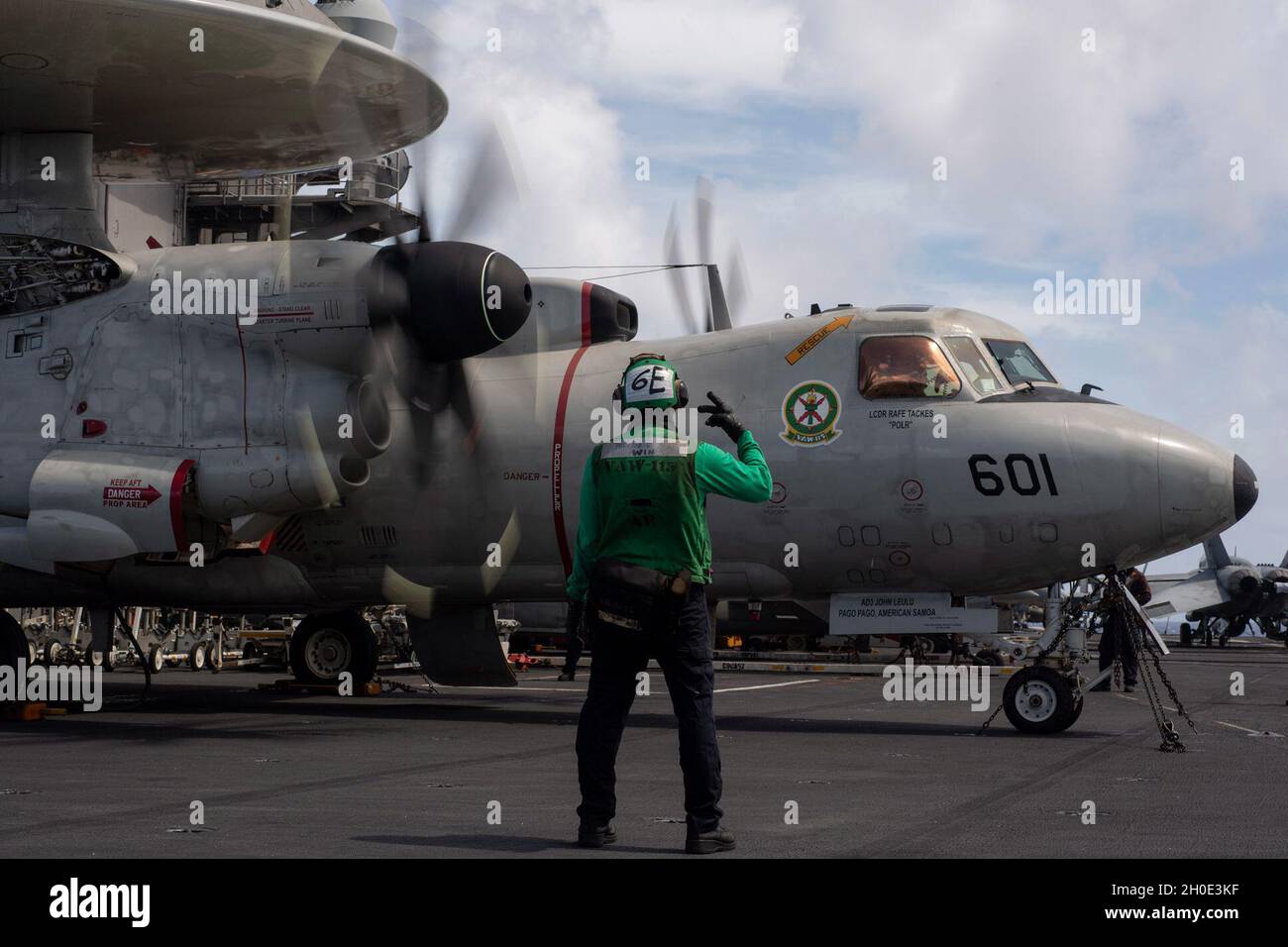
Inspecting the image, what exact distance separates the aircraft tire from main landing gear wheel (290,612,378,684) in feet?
15.8

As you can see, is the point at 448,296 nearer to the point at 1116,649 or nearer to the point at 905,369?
the point at 905,369

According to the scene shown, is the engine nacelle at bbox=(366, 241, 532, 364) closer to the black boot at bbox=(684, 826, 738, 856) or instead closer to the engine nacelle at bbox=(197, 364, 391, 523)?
the engine nacelle at bbox=(197, 364, 391, 523)

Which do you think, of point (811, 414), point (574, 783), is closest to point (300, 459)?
point (811, 414)

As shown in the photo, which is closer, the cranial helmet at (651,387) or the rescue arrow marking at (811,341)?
the cranial helmet at (651,387)

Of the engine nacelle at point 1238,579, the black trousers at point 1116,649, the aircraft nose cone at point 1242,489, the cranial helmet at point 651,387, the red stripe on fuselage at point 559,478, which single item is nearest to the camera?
the cranial helmet at point 651,387

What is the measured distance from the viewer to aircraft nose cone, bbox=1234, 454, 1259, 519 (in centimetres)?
1411

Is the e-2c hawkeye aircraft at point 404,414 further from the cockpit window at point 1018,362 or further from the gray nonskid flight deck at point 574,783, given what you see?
the gray nonskid flight deck at point 574,783

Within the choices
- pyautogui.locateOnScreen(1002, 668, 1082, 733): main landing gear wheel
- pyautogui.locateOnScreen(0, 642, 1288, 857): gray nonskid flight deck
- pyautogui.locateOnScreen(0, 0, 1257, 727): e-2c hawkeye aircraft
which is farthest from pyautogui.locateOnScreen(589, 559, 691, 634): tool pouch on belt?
pyautogui.locateOnScreen(1002, 668, 1082, 733): main landing gear wheel

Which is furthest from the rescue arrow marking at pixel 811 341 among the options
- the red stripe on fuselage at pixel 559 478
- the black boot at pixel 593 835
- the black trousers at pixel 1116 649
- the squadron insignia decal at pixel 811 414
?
the black trousers at pixel 1116 649

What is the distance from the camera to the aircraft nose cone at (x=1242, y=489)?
1411 cm

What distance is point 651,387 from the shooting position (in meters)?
7.45

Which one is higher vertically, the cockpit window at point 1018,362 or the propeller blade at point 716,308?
the propeller blade at point 716,308

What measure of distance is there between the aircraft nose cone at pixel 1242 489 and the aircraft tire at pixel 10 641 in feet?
46.5
